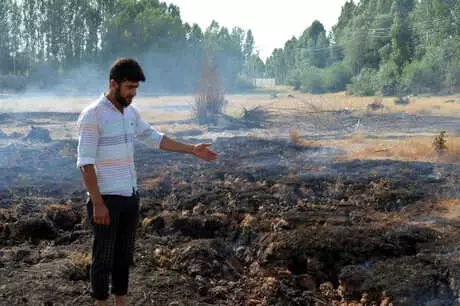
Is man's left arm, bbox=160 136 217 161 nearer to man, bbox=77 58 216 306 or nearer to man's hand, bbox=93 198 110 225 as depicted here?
man, bbox=77 58 216 306

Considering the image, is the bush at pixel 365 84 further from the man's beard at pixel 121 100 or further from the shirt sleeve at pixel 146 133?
the man's beard at pixel 121 100

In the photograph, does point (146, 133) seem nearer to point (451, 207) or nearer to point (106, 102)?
point (106, 102)

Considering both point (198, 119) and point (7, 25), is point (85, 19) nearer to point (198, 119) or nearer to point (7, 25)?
point (7, 25)

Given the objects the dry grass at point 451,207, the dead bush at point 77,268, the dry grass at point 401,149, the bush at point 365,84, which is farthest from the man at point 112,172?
the bush at point 365,84

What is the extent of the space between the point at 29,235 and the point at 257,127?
13532 millimetres

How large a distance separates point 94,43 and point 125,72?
151ft

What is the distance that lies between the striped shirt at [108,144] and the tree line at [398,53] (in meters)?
29.0

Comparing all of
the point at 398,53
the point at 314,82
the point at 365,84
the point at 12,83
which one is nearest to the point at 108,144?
the point at 365,84

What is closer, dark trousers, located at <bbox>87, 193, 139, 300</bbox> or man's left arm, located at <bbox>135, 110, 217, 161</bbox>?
dark trousers, located at <bbox>87, 193, 139, 300</bbox>

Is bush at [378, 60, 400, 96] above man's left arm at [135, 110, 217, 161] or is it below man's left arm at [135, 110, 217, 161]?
above

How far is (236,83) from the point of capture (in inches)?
1832

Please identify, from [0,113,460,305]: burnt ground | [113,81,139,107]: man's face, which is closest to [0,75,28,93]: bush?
[0,113,460,305]: burnt ground

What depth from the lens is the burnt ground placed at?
415 centimetres

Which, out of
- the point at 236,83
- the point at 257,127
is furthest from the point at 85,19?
the point at 257,127
